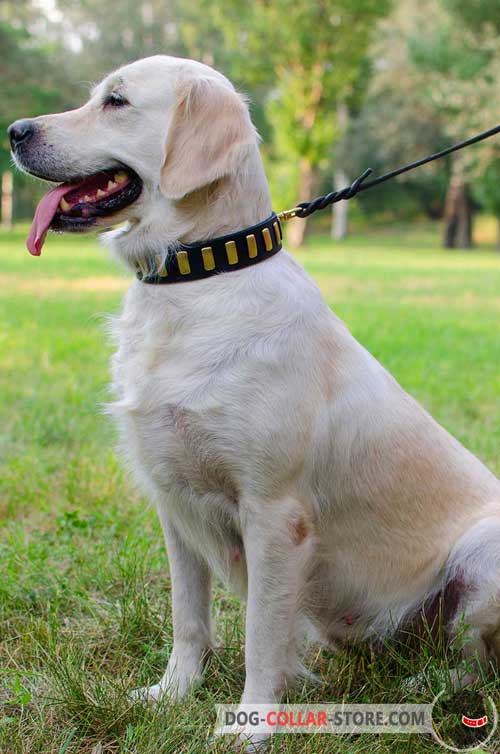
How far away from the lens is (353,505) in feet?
7.33

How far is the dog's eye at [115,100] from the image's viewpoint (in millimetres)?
2211

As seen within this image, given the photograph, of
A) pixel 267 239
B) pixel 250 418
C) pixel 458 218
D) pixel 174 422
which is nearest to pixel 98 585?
pixel 174 422

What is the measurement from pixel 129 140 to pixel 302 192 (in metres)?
26.0

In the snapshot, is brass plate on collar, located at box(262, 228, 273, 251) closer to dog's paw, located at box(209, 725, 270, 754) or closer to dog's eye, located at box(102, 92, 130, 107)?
dog's eye, located at box(102, 92, 130, 107)

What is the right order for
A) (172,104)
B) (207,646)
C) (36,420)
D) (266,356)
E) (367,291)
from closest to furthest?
(266,356), (172,104), (207,646), (36,420), (367,291)

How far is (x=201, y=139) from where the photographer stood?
2.10m

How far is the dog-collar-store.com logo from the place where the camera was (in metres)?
2.08

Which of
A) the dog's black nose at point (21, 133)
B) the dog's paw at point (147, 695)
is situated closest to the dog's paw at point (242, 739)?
the dog's paw at point (147, 695)

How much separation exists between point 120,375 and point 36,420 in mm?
2727

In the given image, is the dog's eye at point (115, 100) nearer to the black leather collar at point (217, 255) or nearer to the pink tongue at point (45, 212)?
the pink tongue at point (45, 212)

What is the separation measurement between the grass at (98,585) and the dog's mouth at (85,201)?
30cm

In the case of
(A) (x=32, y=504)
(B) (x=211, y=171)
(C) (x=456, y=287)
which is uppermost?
(B) (x=211, y=171)

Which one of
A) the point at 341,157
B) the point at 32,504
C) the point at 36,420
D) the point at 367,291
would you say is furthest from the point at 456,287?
the point at 341,157

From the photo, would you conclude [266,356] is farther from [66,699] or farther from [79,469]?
[79,469]
